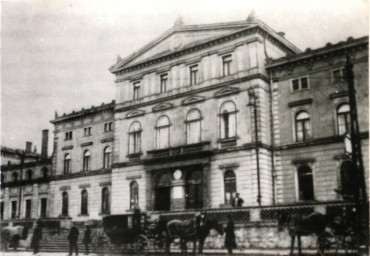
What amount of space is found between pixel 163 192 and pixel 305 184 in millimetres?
10010

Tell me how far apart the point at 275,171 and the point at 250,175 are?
1891 millimetres

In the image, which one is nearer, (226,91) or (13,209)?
(226,91)

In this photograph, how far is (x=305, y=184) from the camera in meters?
29.4

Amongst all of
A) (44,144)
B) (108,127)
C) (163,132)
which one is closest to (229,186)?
(163,132)

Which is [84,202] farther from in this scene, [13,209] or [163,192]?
[13,209]

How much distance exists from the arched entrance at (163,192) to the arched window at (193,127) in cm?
299

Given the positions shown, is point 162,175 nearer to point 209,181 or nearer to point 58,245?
point 209,181

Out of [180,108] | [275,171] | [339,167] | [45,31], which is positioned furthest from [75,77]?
[339,167]

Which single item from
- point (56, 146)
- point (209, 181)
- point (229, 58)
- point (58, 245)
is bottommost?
point (58, 245)

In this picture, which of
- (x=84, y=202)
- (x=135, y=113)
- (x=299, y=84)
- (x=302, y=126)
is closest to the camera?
(x=302, y=126)

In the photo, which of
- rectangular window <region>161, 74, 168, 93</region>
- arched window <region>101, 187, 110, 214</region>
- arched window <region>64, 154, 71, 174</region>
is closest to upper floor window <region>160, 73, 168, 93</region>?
rectangular window <region>161, 74, 168, 93</region>

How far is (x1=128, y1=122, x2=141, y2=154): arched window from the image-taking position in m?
36.3

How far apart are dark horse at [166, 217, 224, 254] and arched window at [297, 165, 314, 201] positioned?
1131 centimetres

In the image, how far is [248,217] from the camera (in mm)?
22469
